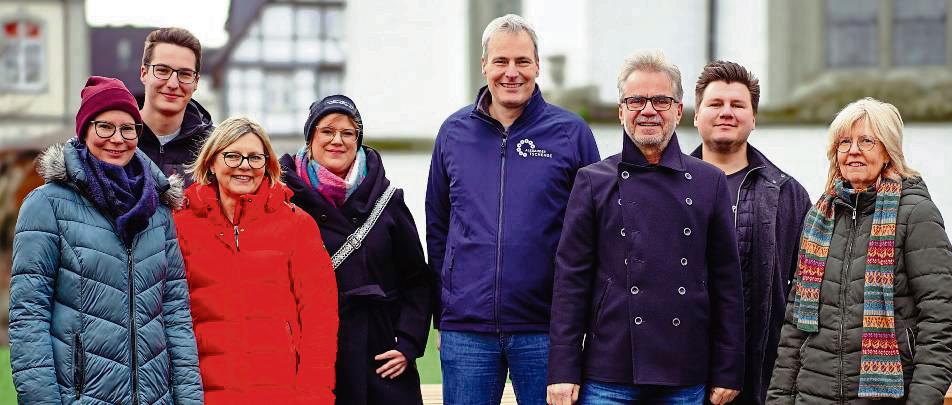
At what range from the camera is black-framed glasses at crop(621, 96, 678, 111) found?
4434mm

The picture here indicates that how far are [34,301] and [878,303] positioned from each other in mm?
2702

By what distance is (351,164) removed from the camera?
4.87 metres

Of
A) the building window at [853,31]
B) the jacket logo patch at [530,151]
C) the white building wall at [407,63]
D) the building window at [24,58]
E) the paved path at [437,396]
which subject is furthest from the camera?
the building window at [24,58]

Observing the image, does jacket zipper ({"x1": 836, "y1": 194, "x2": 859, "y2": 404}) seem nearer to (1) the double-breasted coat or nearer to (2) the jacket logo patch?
(1) the double-breasted coat

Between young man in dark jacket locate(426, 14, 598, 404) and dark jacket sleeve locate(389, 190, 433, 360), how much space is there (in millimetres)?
72

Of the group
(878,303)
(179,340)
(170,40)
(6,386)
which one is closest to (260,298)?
(179,340)

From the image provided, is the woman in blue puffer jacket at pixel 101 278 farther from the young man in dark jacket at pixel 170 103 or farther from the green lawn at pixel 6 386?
the green lawn at pixel 6 386

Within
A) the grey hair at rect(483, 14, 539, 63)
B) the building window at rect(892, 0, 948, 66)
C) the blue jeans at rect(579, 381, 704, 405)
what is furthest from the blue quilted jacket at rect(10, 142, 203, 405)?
the building window at rect(892, 0, 948, 66)

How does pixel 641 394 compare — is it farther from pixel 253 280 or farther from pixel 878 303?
pixel 253 280

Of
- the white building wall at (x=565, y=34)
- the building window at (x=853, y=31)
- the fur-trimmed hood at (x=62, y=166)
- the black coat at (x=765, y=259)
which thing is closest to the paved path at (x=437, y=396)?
the black coat at (x=765, y=259)

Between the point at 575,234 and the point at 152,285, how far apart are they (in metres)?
1.43

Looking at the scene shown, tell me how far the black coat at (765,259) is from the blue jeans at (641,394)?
1.99 feet

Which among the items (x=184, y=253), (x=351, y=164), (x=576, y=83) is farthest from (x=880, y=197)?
(x=576, y=83)

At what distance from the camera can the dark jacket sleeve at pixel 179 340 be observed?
4188mm
